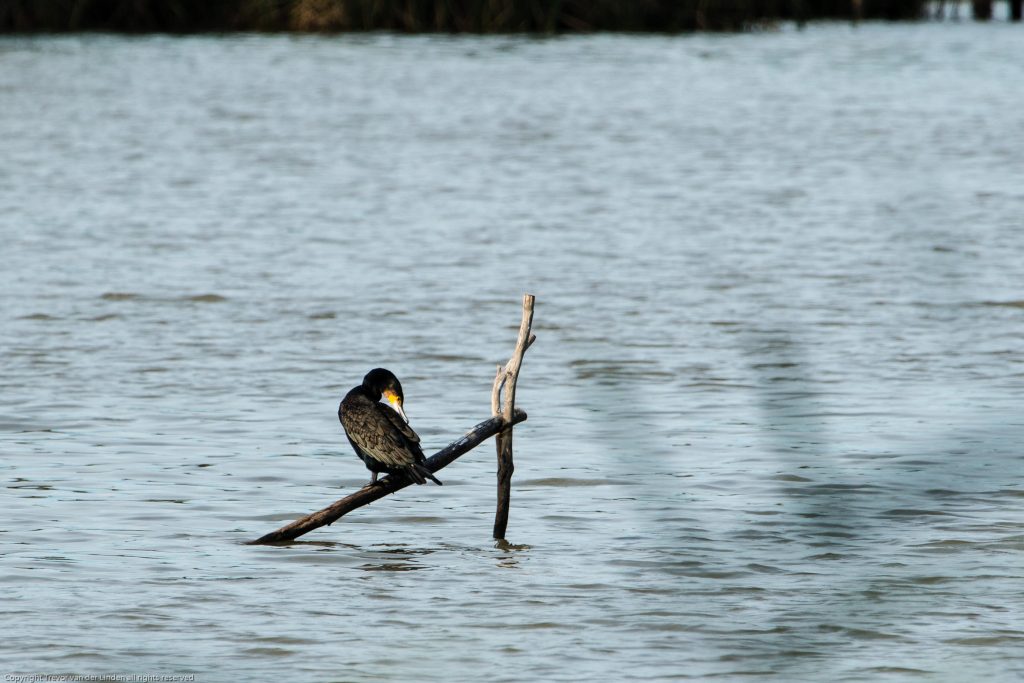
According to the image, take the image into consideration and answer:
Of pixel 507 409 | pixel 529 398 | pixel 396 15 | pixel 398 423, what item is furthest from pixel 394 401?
pixel 396 15

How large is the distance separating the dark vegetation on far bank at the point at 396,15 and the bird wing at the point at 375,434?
28784mm

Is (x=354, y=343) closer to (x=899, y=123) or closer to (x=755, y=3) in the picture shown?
(x=899, y=123)

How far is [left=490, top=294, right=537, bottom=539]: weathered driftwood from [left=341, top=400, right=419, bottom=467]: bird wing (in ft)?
1.11

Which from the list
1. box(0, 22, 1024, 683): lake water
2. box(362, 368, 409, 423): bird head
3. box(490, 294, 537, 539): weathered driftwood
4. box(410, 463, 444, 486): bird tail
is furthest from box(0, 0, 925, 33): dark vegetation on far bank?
box(410, 463, 444, 486): bird tail

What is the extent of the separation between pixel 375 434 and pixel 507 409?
507 millimetres

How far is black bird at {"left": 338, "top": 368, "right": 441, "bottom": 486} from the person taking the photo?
6.68 metres

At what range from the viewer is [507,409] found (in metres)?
6.59

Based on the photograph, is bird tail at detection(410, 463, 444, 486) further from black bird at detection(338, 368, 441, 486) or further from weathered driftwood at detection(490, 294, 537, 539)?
weathered driftwood at detection(490, 294, 537, 539)

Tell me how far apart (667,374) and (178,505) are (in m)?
3.78

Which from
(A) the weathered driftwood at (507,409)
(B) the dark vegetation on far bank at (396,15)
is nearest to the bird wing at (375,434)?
(A) the weathered driftwood at (507,409)

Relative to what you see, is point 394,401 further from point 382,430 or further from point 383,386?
point 382,430

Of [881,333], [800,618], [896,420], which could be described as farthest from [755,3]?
[800,618]

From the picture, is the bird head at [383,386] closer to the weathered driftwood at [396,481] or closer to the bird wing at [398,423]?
the bird wing at [398,423]

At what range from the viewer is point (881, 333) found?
1184cm
